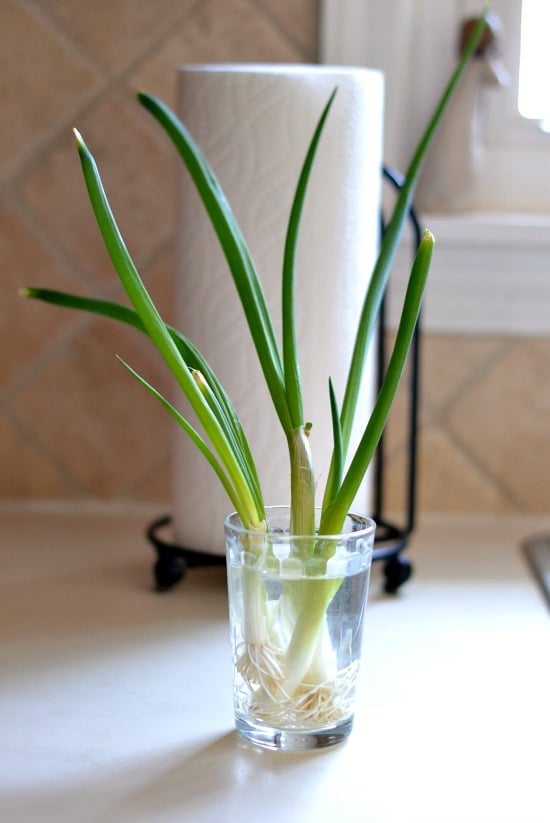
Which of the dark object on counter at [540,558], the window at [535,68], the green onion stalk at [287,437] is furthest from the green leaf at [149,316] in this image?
the window at [535,68]

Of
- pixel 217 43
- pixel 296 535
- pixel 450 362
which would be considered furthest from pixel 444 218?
pixel 296 535

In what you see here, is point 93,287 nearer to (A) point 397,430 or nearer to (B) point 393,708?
(A) point 397,430

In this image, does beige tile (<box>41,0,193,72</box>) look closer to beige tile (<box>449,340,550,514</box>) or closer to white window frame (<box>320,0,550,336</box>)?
white window frame (<box>320,0,550,336</box>)

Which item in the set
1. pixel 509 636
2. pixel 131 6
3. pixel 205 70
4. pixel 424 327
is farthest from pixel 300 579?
pixel 131 6

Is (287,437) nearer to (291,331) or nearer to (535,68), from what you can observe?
(291,331)

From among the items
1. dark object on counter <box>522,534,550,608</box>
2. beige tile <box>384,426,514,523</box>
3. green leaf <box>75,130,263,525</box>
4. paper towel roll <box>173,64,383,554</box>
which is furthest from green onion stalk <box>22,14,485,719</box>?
beige tile <box>384,426,514,523</box>

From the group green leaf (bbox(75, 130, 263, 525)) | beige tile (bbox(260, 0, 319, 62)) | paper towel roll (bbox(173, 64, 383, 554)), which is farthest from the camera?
beige tile (bbox(260, 0, 319, 62))
